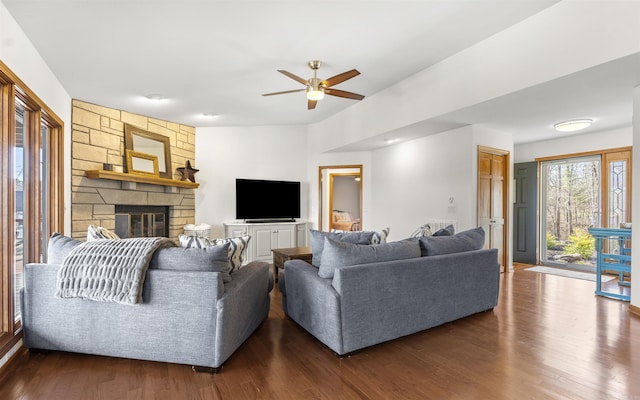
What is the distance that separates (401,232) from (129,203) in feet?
14.4

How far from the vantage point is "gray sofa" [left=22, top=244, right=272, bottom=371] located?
2039 mm

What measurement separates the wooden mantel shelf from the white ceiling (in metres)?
1.04

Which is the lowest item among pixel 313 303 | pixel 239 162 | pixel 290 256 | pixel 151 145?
pixel 313 303

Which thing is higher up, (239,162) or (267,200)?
(239,162)

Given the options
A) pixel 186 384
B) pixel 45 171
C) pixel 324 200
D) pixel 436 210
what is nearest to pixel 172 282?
pixel 186 384

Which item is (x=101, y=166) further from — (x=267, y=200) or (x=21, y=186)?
(x=267, y=200)

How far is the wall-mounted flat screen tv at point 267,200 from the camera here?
6.02 m

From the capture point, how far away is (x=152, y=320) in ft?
6.89

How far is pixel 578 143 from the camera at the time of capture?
17.5ft

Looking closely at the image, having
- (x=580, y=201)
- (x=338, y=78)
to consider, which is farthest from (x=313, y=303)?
(x=580, y=201)

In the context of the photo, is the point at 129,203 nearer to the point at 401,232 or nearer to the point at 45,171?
the point at 45,171

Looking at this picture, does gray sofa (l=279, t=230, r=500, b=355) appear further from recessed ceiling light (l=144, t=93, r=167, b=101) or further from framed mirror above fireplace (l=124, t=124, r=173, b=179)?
framed mirror above fireplace (l=124, t=124, r=173, b=179)

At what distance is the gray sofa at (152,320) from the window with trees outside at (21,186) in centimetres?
25

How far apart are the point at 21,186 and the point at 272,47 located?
2519 millimetres
